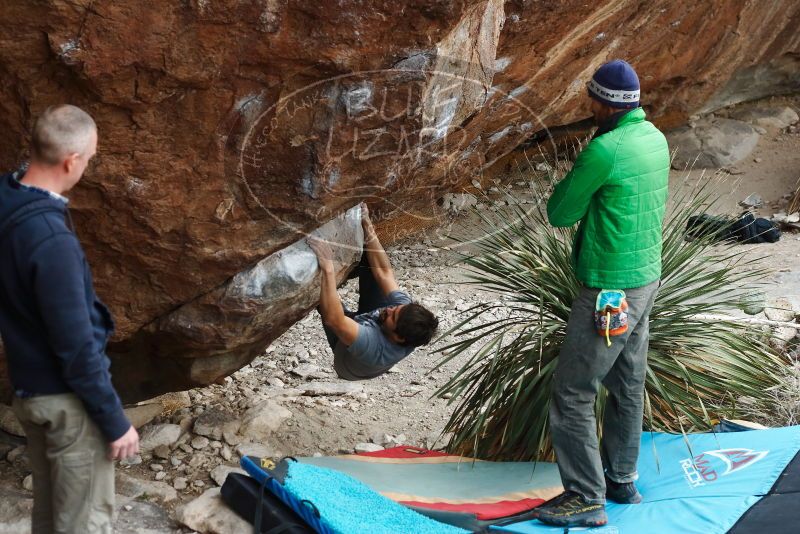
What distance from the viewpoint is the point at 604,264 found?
375 centimetres

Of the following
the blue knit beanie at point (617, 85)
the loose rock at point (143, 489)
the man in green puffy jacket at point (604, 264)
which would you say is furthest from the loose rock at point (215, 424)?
the blue knit beanie at point (617, 85)

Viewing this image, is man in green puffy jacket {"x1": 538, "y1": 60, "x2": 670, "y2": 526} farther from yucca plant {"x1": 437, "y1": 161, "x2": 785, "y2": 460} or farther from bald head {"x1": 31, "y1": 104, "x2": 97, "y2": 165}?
bald head {"x1": 31, "y1": 104, "x2": 97, "y2": 165}

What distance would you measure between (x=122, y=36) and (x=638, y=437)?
2.69 meters

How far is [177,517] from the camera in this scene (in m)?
4.07

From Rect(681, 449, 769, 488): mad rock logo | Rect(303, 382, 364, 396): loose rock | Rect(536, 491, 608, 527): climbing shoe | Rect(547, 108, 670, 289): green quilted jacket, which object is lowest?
Rect(303, 382, 364, 396): loose rock

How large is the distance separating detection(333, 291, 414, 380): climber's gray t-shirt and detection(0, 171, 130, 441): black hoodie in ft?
5.01

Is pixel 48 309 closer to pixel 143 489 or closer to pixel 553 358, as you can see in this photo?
pixel 143 489

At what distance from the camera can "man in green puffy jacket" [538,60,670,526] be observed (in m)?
3.64

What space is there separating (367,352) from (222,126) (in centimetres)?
114

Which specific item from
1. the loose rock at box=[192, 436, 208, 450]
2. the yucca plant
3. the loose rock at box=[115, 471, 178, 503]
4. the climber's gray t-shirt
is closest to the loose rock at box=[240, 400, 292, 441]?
the loose rock at box=[192, 436, 208, 450]

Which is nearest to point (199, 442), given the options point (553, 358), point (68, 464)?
point (553, 358)

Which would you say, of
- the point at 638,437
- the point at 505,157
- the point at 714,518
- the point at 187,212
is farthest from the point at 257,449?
the point at 505,157

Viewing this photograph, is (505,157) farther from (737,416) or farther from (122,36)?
(122,36)

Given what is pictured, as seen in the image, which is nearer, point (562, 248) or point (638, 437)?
point (638, 437)
